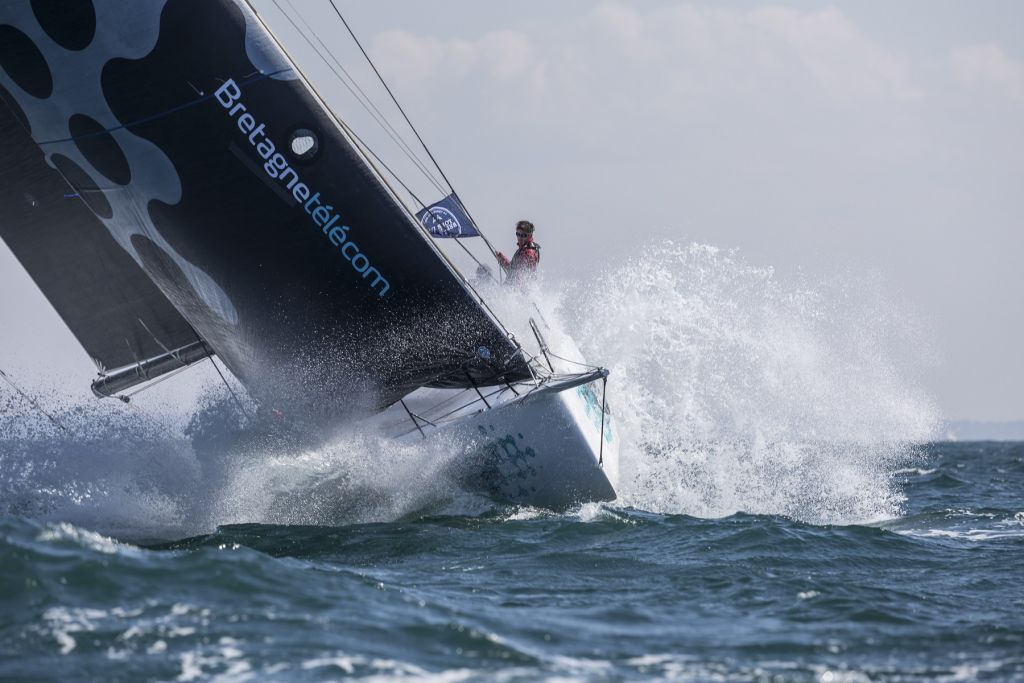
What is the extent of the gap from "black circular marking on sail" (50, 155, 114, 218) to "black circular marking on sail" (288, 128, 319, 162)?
1.57m

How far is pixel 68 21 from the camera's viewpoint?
6707mm

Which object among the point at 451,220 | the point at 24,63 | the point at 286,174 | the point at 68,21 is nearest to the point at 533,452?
the point at 451,220

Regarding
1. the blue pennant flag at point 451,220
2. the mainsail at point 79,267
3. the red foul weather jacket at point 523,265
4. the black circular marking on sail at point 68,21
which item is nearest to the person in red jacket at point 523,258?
the red foul weather jacket at point 523,265

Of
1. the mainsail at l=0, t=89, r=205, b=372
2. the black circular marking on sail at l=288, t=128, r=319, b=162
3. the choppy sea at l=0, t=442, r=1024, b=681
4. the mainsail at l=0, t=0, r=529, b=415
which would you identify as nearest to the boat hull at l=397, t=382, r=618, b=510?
the mainsail at l=0, t=0, r=529, b=415

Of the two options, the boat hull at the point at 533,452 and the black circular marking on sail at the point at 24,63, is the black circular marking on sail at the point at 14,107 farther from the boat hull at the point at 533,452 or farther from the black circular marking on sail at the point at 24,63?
the boat hull at the point at 533,452

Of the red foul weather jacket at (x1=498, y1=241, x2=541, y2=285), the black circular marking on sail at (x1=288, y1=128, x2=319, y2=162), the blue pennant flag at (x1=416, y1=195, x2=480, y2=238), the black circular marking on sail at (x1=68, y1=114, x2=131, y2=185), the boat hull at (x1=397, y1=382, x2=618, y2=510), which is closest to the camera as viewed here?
the black circular marking on sail at (x1=288, y1=128, x2=319, y2=162)

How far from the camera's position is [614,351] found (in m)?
10.7

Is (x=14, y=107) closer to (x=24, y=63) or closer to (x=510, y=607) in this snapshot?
(x=24, y=63)

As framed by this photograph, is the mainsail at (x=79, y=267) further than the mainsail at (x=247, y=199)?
Yes

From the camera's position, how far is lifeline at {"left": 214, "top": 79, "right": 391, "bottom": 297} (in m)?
6.74

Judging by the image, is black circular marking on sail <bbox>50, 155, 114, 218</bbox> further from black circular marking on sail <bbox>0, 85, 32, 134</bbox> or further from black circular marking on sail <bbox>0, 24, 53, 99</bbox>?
black circular marking on sail <bbox>0, 24, 53, 99</bbox>

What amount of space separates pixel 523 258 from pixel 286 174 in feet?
8.18

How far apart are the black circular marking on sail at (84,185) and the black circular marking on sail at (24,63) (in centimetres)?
55

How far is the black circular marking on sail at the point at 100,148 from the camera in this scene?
7.02 meters
